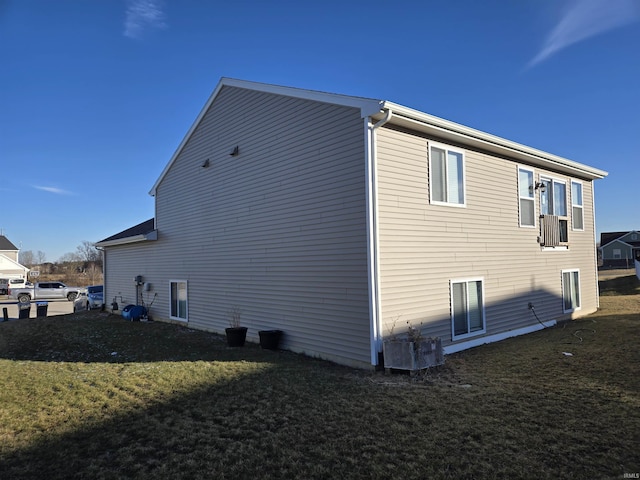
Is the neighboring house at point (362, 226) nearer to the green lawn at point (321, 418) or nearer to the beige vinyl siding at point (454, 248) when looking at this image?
the beige vinyl siding at point (454, 248)

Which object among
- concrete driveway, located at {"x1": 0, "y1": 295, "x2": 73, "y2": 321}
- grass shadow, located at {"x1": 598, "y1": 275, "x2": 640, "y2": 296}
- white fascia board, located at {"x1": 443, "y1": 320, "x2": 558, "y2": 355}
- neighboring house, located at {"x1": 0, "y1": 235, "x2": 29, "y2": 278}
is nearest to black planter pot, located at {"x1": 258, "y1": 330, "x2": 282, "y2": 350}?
white fascia board, located at {"x1": 443, "y1": 320, "x2": 558, "y2": 355}

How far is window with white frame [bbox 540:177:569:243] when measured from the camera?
12.2 m

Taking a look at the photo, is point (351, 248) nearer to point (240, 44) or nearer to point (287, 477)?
point (287, 477)

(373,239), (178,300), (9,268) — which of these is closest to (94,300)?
(178,300)

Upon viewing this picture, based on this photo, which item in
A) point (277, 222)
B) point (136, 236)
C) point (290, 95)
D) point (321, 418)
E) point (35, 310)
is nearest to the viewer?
point (321, 418)

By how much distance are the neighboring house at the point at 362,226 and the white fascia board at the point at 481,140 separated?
0.04 meters

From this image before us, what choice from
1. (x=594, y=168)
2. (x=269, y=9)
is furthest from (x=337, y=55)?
(x=594, y=168)

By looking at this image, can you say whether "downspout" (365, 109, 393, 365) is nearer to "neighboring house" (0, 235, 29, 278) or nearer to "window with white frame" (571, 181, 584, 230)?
"window with white frame" (571, 181, 584, 230)

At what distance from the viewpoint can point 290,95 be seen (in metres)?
9.24

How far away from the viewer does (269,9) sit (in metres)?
11.2

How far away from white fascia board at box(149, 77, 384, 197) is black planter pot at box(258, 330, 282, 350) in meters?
4.96

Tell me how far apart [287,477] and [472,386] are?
368cm

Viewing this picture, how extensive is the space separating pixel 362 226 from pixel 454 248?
273 cm

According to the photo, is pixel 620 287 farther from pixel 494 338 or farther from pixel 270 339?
pixel 270 339
